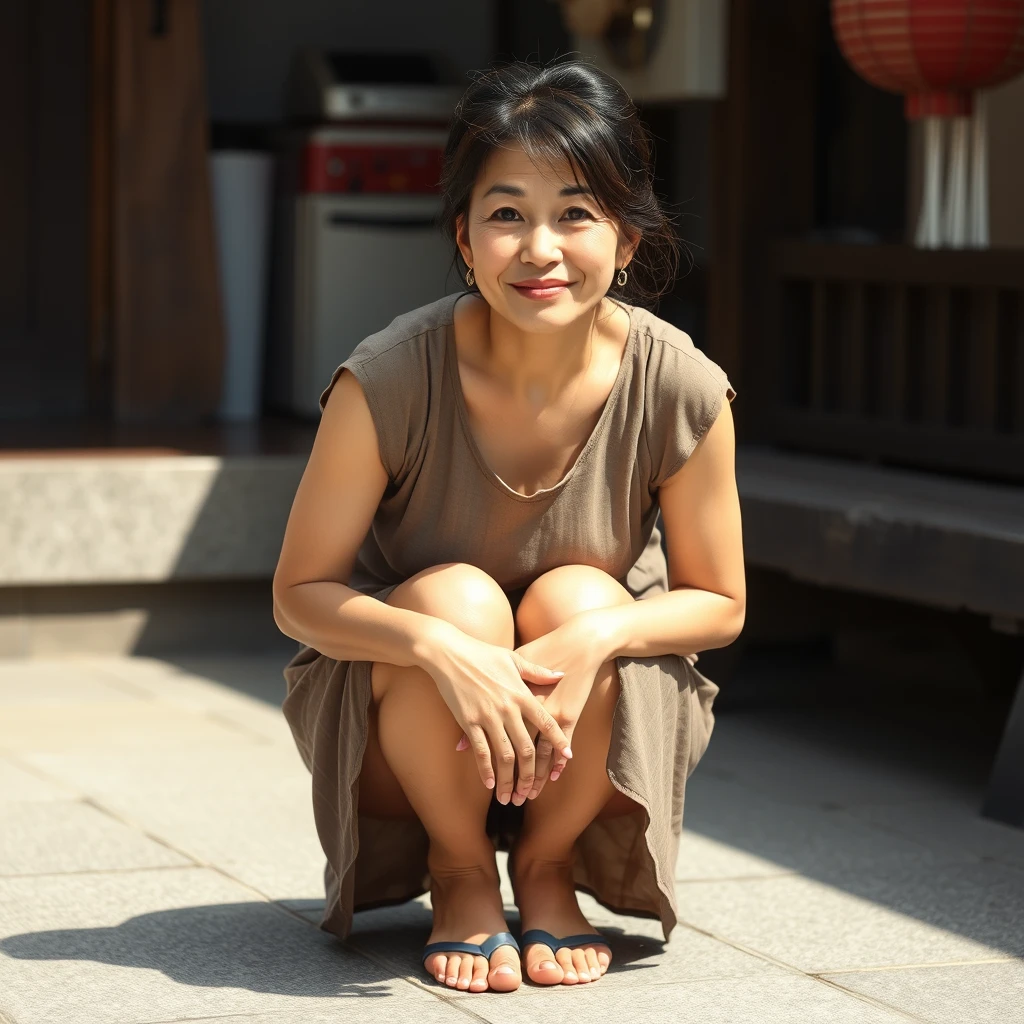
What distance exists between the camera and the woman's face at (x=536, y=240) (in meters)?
2.18

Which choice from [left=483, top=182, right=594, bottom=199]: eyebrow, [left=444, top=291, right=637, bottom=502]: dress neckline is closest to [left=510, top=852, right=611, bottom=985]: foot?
[left=444, top=291, right=637, bottom=502]: dress neckline

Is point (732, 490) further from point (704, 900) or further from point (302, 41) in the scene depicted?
point (302, 41)

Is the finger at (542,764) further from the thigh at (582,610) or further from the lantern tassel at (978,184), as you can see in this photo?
the lantern tassel at (978,184)

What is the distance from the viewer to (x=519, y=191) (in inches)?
85.7

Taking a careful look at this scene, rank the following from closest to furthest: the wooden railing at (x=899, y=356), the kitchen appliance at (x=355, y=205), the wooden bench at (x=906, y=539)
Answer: the wooden bench at (x=906, y=539) < the wooden railing at (x=899, y=356) < the kitchen appliance at (x=355, y=205)

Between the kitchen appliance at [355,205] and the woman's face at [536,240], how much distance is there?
11.5 ft

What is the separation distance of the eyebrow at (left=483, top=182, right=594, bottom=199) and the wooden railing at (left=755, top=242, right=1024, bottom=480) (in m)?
1.79

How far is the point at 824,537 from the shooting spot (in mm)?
3549

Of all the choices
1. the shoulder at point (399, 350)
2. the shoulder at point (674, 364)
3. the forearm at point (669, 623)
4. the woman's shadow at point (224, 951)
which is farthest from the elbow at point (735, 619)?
the woman's shadow at point (224, 951)

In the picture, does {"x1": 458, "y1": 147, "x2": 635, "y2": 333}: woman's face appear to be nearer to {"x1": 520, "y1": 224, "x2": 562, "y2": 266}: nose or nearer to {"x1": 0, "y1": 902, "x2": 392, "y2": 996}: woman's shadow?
{"x1": 520, "y1": 224, "x2": 562, "y2": 266}: nose

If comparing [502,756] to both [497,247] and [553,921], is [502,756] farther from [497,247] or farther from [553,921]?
[497,247]

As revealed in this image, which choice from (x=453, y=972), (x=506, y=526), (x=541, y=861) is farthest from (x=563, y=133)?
(x=453, y=972)

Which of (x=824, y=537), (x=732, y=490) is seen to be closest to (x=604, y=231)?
(x=732, y=490)

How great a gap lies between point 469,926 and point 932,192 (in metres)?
2.34
